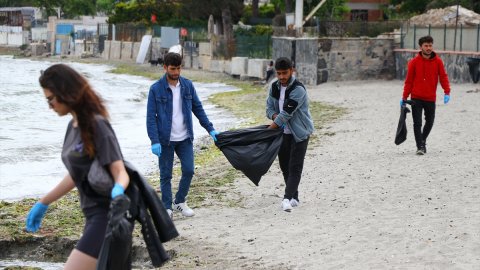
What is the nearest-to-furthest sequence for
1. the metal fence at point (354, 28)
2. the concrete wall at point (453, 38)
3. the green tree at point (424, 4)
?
the concrete wall at point (453, 38)
the metal fence at point (354, 28)
the green tree at point (424, 4)

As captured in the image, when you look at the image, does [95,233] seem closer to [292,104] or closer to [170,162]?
[170,162]

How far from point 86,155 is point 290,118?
4.28 m

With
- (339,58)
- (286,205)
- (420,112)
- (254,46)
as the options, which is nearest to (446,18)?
(339,58)

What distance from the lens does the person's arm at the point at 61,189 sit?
4.62 m

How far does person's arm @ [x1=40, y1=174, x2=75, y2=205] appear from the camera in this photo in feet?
15.2

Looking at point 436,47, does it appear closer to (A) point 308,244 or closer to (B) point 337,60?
(B) point 337,60

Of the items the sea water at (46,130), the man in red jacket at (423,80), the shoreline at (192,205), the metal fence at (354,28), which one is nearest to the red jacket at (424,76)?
the man in red jacket at (423,80)

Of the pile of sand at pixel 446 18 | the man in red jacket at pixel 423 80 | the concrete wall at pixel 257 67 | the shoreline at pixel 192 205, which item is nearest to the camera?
the shoreline at pixel 192 205

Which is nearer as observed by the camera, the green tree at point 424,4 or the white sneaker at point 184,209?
the white sneaker at point 184,209

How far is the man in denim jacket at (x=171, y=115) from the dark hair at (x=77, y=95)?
3.54 m

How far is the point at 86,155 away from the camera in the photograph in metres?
4.45

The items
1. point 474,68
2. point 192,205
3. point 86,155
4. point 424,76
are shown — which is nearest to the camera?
point 86,155

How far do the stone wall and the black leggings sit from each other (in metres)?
23.9

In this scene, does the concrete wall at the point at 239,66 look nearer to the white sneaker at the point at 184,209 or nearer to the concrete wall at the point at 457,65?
the concrete wall at the point at 457,65
